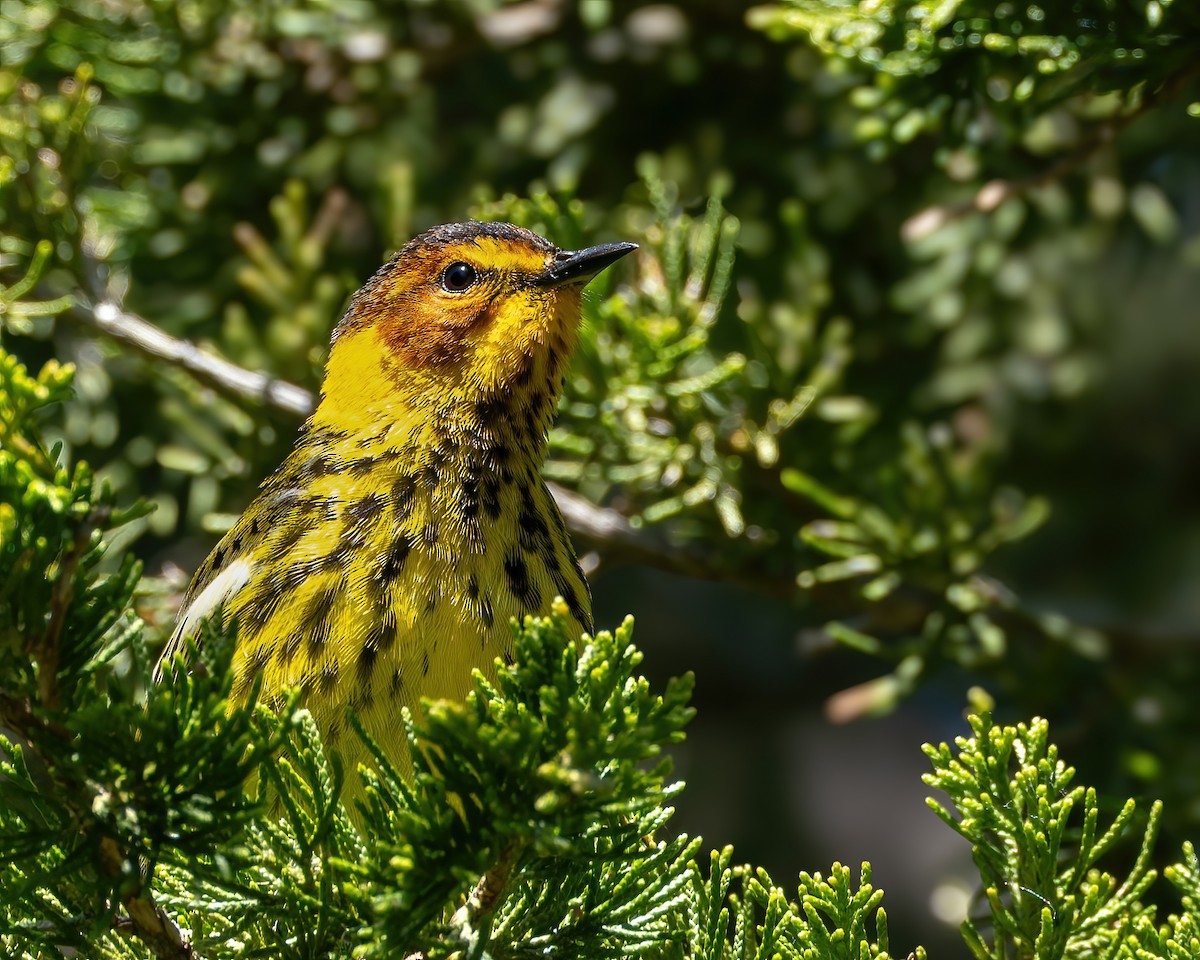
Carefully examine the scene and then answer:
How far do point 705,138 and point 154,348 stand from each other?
61.3 inches

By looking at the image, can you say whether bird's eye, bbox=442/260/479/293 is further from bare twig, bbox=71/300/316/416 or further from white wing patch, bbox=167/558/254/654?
white wing patch, bbox=167/558/254/654

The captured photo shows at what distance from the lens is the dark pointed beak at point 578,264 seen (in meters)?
2.56

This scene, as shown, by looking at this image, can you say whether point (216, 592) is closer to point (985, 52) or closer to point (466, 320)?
point (466, 320)

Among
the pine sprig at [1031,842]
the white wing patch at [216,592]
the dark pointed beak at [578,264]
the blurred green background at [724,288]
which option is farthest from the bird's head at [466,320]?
the pine sprig at [1031,842]

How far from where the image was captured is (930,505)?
283cm

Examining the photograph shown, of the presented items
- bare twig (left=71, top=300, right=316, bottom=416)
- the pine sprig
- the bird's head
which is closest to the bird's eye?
the bird's head

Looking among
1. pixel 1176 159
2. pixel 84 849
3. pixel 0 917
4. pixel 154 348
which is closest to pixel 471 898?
pixel 84 849

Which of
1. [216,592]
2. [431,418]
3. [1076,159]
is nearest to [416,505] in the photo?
[431,418]

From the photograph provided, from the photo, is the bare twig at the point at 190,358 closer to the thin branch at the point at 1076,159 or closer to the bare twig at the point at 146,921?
the thin branch at the point at 1076,159

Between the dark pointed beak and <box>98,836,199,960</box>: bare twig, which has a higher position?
the dark pointed beak

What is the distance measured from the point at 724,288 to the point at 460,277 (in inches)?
22.6

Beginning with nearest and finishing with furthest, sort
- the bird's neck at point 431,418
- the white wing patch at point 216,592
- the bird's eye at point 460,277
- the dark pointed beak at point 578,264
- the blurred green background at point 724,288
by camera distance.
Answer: the white wing patch at point 216,592 < the bird's neck at point 431,418 < the dark pointed beak at point 578,264 < the bird's eye at point 460,277 < the blurred green background at point 724,288

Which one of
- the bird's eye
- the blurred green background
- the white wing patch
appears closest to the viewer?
the white wing patch

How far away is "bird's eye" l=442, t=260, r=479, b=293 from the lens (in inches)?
109
